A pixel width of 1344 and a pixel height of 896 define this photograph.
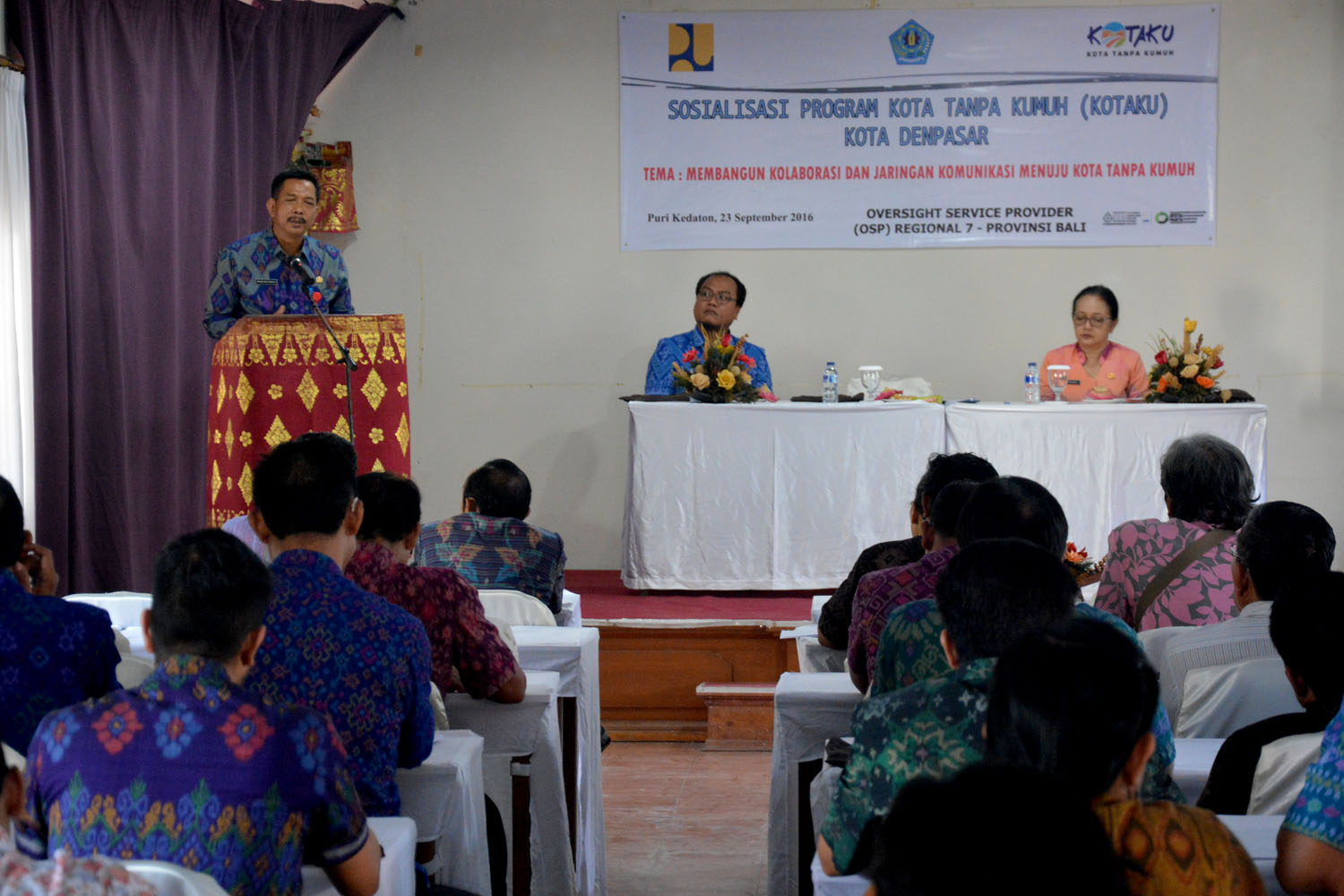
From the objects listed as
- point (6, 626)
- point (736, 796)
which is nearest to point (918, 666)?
point (6, 626)

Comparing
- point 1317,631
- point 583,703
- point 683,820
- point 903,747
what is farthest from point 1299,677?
point 683,820

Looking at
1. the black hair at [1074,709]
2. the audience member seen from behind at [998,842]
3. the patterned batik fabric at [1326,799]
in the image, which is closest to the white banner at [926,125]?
the patterned batik fabric at [1326,799]

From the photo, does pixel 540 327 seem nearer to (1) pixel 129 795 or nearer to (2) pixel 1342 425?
(2) pixel 1342 425

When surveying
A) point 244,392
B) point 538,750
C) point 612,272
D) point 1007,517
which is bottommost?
point 538,750

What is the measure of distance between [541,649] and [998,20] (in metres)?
4.77

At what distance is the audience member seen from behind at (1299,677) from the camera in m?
1.70

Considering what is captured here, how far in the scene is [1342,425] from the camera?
648 centimetres

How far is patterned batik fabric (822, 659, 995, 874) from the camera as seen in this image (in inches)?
58.9

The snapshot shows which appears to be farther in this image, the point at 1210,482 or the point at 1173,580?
the point at 1210,482

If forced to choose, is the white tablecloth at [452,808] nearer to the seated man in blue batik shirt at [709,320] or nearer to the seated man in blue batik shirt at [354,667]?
the seated man in blue batik shirt at [354,667]

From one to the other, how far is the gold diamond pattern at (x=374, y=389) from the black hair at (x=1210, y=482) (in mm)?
2225

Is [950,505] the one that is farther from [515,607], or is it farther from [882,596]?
[515,607]

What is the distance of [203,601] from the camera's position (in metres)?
1.48

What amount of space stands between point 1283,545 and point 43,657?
1.97m
